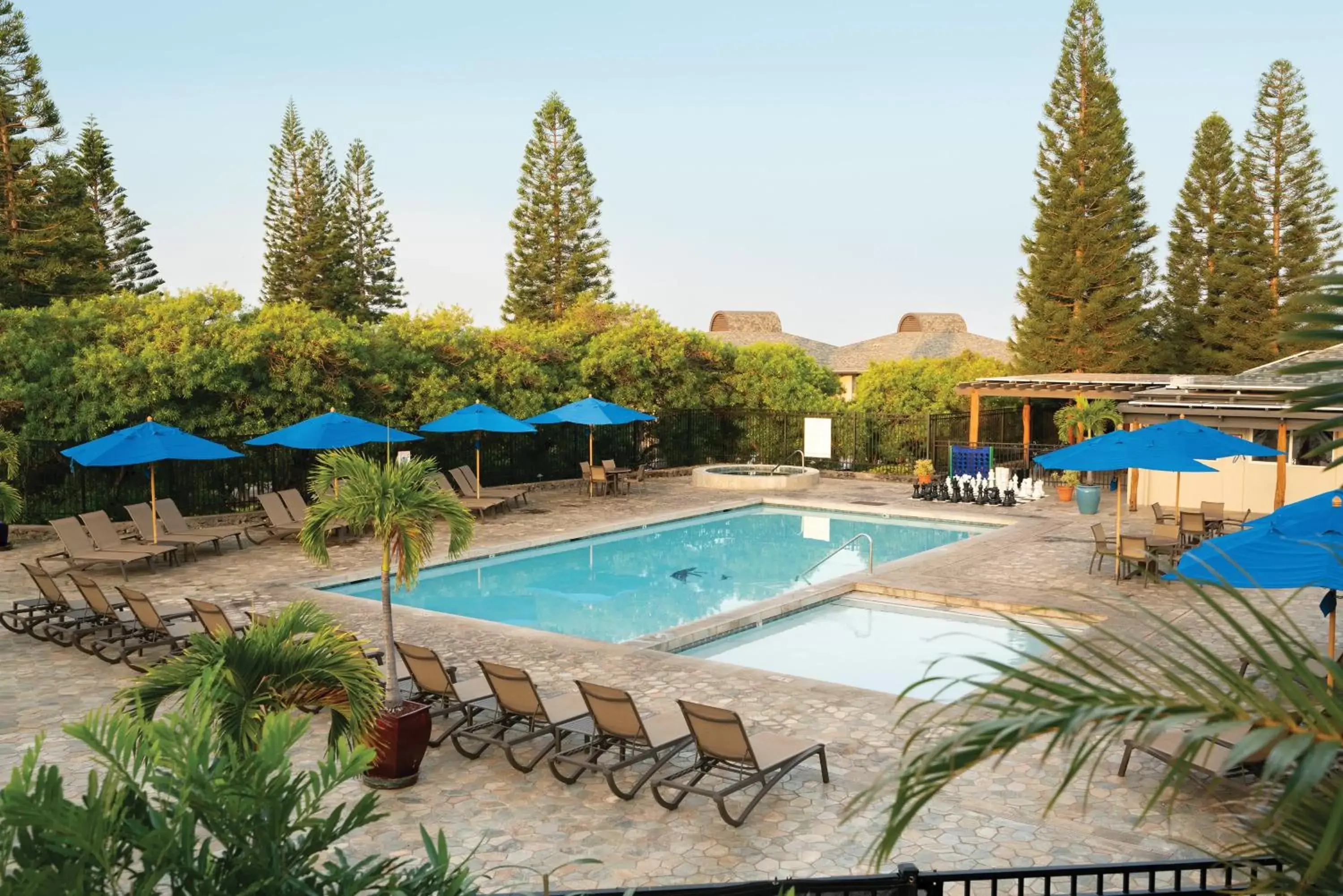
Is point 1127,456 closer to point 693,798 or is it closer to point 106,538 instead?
point 693,798

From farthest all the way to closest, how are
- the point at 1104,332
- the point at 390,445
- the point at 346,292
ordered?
the point at 346,292 → the point at 1104,332 → the point at 390,445

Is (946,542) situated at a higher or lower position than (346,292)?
lower

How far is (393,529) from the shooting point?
742cm

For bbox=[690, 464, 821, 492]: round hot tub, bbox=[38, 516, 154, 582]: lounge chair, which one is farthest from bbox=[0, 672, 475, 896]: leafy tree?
bbox=[690, 464, 821, 492]: round hot tub

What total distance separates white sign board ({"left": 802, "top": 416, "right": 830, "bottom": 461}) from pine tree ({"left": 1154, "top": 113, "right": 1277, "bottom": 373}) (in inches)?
691

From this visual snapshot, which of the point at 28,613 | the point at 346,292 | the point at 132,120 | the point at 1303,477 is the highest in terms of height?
the point at 132,120

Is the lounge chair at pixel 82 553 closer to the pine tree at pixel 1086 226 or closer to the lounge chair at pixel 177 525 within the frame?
the lounge chair at pixel 177 525

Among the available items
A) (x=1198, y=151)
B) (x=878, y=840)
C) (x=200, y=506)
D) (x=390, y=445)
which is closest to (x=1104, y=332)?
(x=1198, y=151)

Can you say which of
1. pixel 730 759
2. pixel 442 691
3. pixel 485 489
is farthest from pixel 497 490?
pixel 730 759

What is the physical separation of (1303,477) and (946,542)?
6140mm

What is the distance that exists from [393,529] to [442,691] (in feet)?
4.46

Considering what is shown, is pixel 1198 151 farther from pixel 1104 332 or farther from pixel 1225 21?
pixel 1225 21

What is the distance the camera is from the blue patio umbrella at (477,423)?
62.1 ft

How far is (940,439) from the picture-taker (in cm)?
2780
